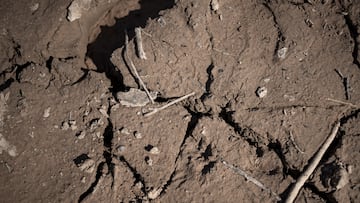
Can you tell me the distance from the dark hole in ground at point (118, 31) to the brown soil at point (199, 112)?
15 centimetres

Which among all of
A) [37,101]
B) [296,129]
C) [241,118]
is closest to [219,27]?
[241,118]

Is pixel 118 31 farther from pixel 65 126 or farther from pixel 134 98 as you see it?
pixel 65 126

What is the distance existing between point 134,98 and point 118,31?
817mm

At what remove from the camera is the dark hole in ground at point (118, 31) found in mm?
2748

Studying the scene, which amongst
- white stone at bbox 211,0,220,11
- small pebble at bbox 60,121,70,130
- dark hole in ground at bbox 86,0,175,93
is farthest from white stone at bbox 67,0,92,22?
white stone at bbox 211,0,220,11

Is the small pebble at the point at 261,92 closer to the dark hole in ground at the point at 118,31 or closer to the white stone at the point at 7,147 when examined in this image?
the dark hole in ground at the point at 118,31

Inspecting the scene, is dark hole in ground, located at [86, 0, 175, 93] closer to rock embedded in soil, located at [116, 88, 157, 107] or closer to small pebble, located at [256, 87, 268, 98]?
rock embedded in soil, located at [116, 88, 157, 107]

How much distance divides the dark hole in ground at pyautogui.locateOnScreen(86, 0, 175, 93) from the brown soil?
15 centimetres

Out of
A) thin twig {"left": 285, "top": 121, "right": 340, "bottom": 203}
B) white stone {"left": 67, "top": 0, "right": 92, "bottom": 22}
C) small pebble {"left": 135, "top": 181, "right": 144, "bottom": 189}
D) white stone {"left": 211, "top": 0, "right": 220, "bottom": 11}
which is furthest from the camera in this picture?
white stone {"left": 67, "top": 0, "right": 92, "bottom": 22}

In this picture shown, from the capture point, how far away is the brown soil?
2.12 meters

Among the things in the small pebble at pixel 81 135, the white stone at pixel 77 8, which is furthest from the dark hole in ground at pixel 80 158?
the white stone at pixel 77 8

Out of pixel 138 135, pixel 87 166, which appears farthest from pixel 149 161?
pixel 87 166

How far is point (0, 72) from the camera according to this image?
2.65 meters

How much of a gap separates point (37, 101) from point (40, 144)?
0.36m
